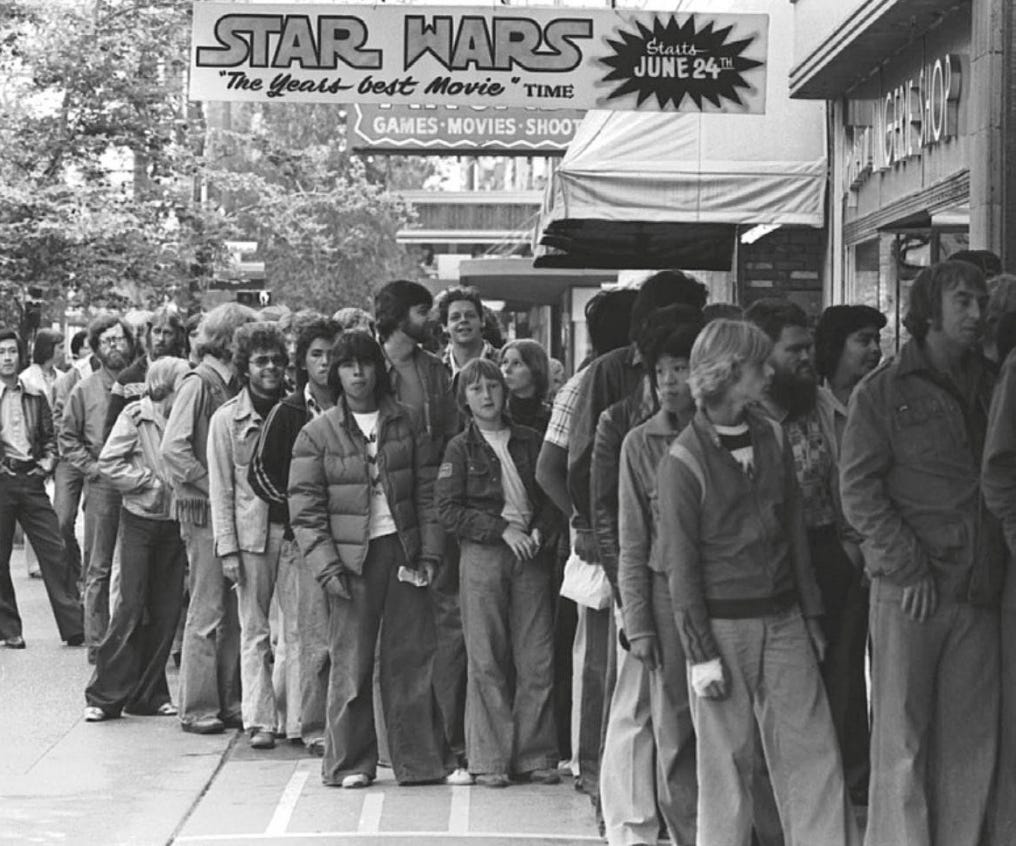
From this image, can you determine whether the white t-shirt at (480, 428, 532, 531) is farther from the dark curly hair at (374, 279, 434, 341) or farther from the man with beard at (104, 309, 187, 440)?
the man with beard at (104, 309, 187, 440)

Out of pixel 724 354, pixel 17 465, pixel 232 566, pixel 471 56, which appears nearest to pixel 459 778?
pixel 232 566

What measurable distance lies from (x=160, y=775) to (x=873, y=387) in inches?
161

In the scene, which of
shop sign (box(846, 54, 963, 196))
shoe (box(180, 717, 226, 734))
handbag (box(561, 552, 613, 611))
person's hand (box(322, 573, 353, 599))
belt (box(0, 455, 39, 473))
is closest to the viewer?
handbag (box(561, 552, 613, 611))

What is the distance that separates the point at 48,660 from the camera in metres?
13.5

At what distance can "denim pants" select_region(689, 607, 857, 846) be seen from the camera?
698 cm

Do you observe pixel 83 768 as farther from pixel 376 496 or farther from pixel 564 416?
pixel 564 416

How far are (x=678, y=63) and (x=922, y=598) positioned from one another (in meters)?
5.15

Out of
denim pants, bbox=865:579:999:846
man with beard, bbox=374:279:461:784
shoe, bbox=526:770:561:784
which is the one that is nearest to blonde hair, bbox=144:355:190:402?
man with beard, bbox=374:279:461:784

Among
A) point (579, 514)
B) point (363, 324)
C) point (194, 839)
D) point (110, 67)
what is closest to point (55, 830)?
point (194, 839)

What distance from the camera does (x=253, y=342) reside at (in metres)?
10.5

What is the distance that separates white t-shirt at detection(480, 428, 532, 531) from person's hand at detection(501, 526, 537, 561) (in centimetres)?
5

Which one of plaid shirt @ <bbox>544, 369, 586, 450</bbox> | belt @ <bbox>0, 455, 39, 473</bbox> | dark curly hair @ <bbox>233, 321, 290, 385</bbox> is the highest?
dark curly hair @ <bbox>233, 321, 290, 385</bbox>

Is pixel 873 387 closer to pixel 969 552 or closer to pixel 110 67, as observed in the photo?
pixel 969 552

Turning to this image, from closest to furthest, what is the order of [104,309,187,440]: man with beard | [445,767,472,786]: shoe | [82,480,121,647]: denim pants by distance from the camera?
1. [445,767,472,786]: shoe
2. [104,309,187,440]: man with beard
3. [82,480,121,647]: denim pants
